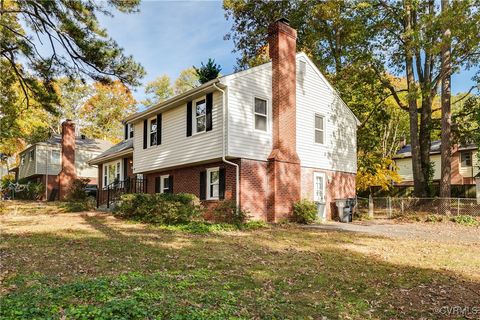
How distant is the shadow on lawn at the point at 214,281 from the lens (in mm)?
4866

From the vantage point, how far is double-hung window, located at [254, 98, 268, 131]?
15.5 meters

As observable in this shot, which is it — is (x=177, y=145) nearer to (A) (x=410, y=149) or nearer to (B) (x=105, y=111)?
(A) (x=410, y=149)

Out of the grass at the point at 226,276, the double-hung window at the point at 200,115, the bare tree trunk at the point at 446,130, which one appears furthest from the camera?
the bare tree trunk at the point at 446,130

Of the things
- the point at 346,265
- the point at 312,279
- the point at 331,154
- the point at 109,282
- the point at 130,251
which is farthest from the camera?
the point at 331,154

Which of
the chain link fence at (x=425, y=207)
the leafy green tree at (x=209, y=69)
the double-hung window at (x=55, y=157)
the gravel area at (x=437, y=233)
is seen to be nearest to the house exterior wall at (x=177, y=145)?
the leafy green tree at (x=209, y=69)

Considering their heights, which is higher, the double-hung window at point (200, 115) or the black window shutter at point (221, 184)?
the double-hung window at point (200, 115)

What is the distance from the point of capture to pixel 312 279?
6.82 metres

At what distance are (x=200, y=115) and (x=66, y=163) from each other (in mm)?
19439

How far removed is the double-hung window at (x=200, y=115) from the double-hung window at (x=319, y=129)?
586 centimetres

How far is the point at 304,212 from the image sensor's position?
1539 cm

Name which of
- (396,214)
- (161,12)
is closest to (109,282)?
(161,12)

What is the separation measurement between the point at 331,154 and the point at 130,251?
42.1 ft

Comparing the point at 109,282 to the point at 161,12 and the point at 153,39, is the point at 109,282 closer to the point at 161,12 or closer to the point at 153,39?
the point at 161,12

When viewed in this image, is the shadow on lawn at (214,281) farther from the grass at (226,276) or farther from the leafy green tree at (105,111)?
the leafy green tree at (105,111)
